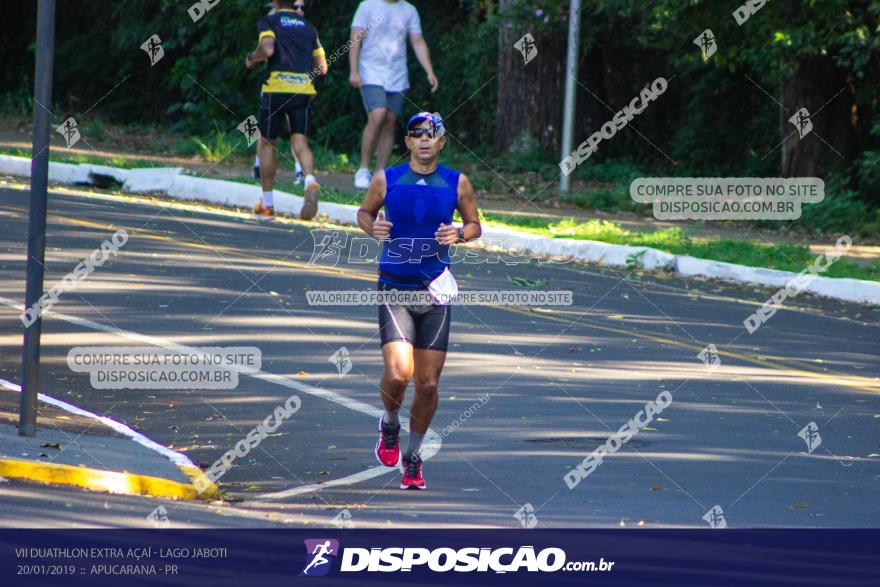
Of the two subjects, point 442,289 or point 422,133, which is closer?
point 442,289

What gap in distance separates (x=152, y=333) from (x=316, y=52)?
5452 millimetres

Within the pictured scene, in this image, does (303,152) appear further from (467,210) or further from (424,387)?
(424,387)

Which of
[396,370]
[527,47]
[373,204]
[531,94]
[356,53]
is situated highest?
[527,47]

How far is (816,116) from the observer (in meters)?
21.5

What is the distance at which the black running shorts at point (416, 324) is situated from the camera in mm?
7840

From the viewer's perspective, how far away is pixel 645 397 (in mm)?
10062

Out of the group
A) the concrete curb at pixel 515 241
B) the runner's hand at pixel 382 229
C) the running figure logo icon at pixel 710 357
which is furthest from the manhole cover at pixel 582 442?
the concrete curb at pixel 515 241

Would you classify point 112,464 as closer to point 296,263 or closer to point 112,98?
point 296,263

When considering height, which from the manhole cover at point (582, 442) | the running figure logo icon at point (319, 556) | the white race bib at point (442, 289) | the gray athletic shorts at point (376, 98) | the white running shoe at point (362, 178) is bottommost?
the running figure logo icon at point (319, 556)

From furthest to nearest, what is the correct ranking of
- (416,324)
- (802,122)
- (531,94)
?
(531,94), (802,122), (416,324)

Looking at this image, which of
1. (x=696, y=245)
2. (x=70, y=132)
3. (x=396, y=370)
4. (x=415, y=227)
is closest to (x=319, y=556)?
(x=396, y=370)

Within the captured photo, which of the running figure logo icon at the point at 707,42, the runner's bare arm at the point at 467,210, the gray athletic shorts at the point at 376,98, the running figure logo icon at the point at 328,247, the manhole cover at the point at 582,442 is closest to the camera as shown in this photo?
the runner's bare arm at the point at 467,210

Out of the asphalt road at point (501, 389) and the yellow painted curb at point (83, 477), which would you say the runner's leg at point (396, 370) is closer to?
the asphalt road at point (501, 389)

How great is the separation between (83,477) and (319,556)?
5.45 feet
